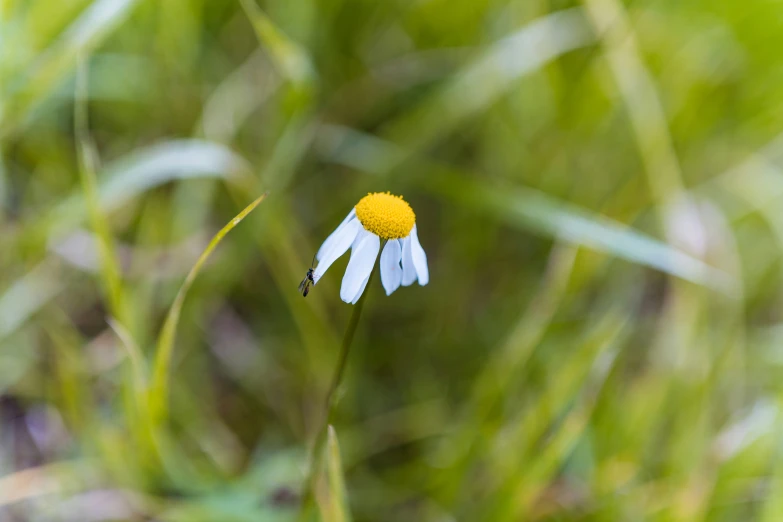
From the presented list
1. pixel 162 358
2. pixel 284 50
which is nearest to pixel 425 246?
pixel 284 50

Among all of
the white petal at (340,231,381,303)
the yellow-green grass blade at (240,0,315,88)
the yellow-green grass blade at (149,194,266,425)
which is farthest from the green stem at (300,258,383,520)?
the yellow-green grass blade at (240,0,315,88)

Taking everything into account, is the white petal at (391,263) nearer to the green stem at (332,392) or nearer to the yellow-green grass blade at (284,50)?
the green stem at (332,392)

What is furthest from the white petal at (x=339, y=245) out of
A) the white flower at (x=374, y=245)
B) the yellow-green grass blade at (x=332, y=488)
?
the yellow-green grass blade at (x=332, y=488)

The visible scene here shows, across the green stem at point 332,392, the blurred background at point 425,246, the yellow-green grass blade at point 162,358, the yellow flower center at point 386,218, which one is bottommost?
the green stem at point 332,392

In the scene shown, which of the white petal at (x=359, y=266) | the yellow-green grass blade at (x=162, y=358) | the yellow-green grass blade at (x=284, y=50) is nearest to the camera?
the white petal at (x=359, y=266)

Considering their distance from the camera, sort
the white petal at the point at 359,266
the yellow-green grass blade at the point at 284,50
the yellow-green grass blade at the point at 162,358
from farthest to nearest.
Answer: the yellow-green grass blade at the point at 284,50 < the yellow-green grass blade at the point at 162,358 < the white petal at the point at 359,266

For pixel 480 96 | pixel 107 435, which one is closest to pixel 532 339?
pixel 480 96

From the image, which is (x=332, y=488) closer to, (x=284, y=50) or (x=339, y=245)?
(x=339, y=245)
